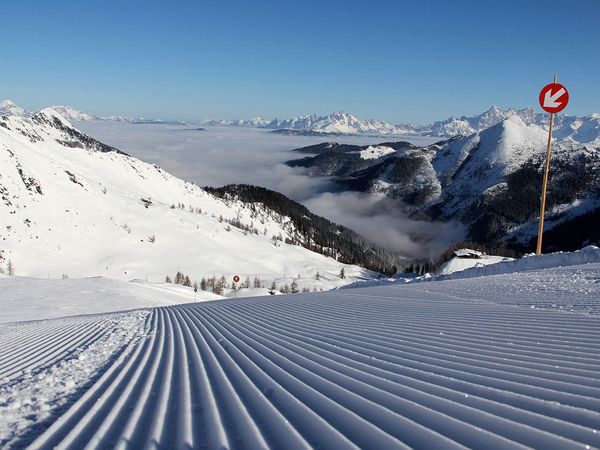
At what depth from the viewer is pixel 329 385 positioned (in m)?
5.95

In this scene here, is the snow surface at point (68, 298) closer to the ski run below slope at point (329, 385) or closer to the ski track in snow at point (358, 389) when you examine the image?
the ski run below slope at point (329, 385)

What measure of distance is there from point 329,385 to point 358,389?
17.8 inches

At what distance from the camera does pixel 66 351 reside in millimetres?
10359

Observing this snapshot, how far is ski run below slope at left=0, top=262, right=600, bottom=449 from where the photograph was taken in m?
4.26

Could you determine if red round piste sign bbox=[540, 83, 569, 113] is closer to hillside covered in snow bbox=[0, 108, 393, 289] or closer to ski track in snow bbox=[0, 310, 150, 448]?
ski track in snow bbox=[0, 310, 150, 448]

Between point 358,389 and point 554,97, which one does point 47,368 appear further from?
point 554,97

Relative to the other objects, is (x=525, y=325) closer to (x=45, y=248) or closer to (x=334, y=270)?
(x=45, y=248)

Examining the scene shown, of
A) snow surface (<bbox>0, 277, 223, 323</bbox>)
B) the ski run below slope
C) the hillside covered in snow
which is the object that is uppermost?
the hillside covered in snow

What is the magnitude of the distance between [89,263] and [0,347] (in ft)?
337

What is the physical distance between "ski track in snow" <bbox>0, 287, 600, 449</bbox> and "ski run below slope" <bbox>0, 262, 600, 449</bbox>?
0.08 ft

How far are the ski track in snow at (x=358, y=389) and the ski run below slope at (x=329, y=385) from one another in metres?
0.02

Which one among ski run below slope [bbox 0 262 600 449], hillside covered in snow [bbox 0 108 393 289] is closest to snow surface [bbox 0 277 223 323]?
ski run below slope [bbox 0 262 600 449]

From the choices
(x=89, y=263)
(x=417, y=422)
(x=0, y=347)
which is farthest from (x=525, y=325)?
(x=89, y=263)

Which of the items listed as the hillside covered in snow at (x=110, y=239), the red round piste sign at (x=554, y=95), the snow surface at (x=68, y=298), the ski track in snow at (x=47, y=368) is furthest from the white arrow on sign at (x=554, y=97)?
the hillside covered in snow at (x=110, y=239)
